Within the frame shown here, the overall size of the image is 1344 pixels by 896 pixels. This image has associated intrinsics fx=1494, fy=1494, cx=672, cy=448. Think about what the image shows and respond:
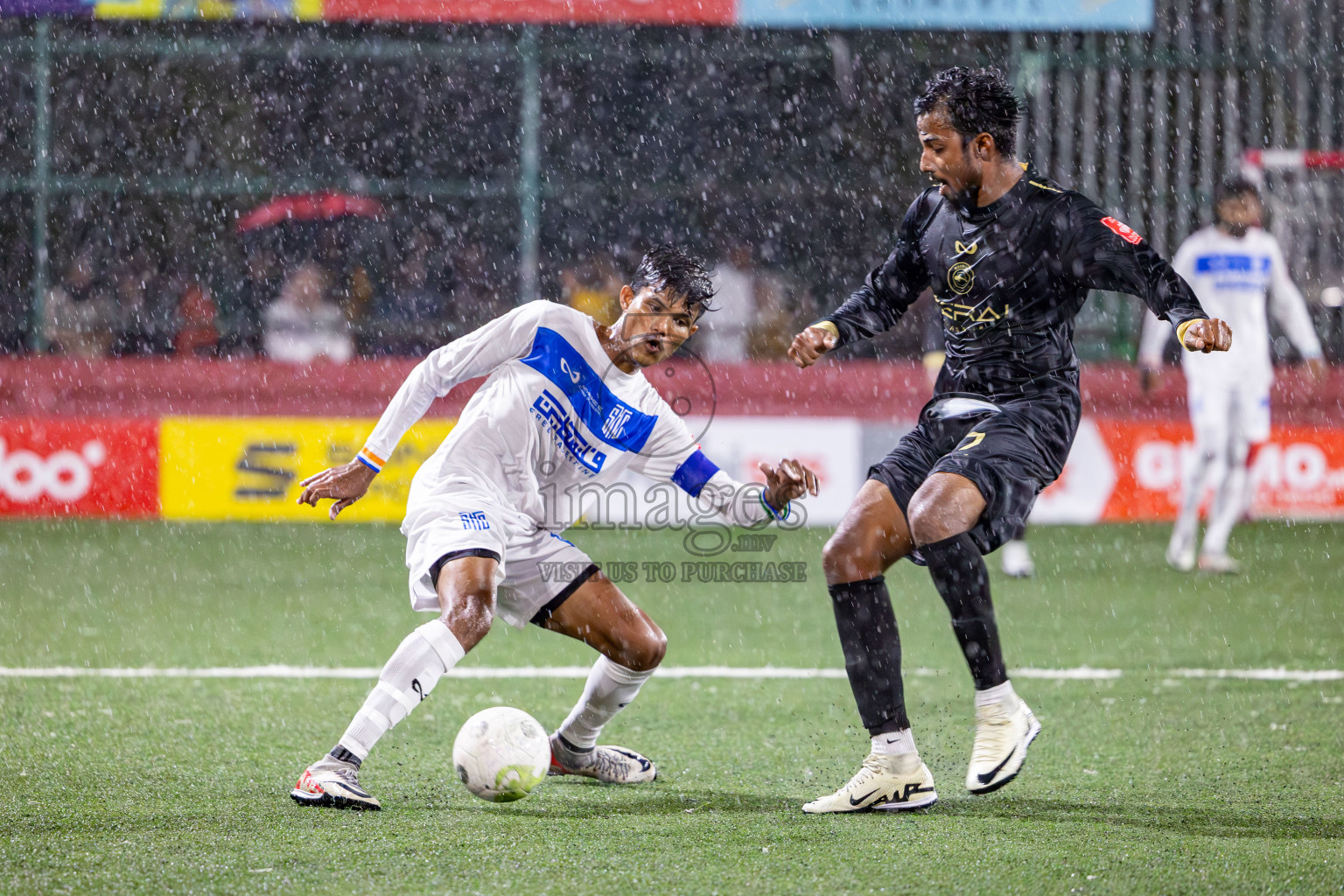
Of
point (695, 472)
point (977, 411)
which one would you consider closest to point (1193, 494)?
point (977, 411)

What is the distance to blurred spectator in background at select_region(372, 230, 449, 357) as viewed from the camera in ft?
41.3

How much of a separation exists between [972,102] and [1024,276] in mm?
502

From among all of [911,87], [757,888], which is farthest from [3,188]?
[757,888]

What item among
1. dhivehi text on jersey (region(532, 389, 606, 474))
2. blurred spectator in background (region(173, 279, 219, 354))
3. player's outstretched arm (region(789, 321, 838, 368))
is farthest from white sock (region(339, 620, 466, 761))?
blurred spectator in background (region(173, 279, 219, 354))

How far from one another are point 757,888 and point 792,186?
35.3 ft

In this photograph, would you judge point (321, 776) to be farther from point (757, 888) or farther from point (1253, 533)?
point (1253, 533)

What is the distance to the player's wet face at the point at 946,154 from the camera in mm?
4156

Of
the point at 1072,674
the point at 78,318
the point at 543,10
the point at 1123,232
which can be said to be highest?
the point at 543,10

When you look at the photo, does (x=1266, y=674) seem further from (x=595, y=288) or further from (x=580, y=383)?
(x=595, y=288)

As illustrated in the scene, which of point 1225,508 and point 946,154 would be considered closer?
point 946,154

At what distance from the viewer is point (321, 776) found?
3943mm

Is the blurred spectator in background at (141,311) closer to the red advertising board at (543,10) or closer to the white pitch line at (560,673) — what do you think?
the red advertising board at (543,10)

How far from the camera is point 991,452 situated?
4078mm

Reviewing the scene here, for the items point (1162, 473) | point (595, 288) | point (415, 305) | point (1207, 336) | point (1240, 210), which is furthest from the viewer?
point (415, 305)
